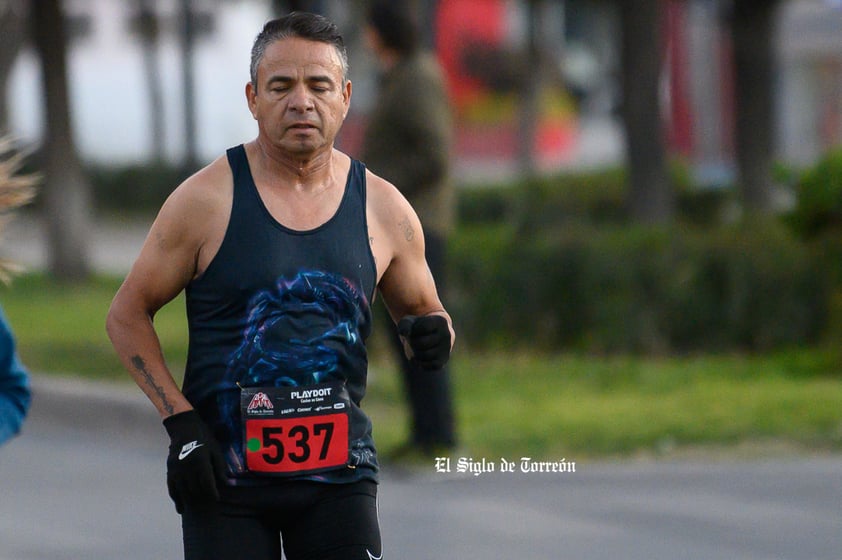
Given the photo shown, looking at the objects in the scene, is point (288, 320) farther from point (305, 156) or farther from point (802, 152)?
point (802, 152)

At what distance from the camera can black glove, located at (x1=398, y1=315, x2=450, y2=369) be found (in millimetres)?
3424

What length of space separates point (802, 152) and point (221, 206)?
125 ft

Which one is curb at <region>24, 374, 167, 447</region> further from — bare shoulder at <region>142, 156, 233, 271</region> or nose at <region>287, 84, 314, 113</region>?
nose at <region>287, 84, 314, 113</region>

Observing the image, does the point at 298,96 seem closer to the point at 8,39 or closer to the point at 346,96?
the point at 346,96

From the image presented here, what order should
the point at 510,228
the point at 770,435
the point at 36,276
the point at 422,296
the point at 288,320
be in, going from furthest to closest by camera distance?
1. the point at 36,276
2. the point at 510,228
3. the point at 770,435
4. the point at 422,296
5. the point at 288,320

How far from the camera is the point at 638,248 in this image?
11.1 metres

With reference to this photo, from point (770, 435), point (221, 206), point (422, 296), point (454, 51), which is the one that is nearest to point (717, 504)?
point (770, 435)

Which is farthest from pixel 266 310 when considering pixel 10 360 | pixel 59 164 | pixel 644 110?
pixel 59 164

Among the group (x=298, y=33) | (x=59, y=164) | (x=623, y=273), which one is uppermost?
(x=298, y=33)

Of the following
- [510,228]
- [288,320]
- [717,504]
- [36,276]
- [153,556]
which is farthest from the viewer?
[36,276]

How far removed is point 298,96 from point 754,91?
14.4 m

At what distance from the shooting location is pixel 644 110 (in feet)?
46.6

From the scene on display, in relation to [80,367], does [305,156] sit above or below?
above

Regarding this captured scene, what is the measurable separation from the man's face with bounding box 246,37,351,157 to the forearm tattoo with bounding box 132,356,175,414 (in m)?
0.53
